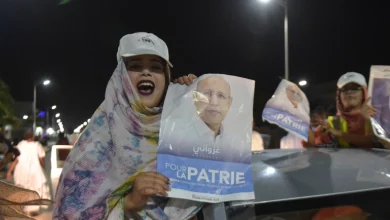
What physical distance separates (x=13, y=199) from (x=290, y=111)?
1.81 m

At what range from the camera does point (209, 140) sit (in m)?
1.70

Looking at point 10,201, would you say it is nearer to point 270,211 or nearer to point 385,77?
point 270,211

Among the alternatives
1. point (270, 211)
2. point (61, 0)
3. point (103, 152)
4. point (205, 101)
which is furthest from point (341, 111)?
point (61, 0)

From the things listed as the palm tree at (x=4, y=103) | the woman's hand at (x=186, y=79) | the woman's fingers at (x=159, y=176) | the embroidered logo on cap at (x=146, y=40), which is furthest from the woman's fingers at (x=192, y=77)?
the palm tree at (x=4, y=103)

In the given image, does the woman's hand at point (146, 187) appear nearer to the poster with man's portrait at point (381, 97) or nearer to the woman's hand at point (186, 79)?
the woman's hand at point (186, 79)

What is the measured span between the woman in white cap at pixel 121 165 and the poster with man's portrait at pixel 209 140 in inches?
3.8

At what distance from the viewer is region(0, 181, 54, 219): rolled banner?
4.03 feet

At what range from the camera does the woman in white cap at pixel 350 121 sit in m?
3.00

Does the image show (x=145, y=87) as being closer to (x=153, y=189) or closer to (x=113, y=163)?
(x=113, y=163)

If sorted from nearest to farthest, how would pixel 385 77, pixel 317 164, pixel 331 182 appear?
pixel 331 182 → pixel 317 164 → pixel 385 77

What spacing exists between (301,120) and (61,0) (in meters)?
3.84

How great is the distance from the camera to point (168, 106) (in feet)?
5.75

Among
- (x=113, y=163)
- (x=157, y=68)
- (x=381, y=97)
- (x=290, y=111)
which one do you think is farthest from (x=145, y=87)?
(x=381, y=97)

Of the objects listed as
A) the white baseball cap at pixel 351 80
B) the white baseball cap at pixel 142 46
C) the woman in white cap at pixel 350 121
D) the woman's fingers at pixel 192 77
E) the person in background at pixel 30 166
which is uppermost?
the white baseball cap at pixel 142 46
